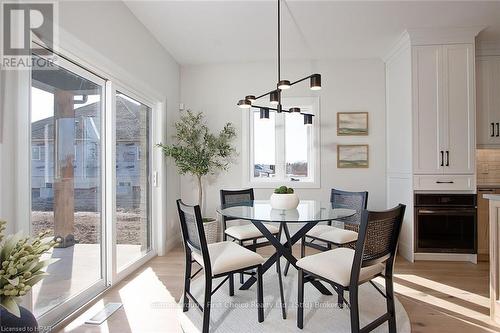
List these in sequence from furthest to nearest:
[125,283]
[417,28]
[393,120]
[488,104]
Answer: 1. [393,120]
2. [488,104]
3. [417,28]
4. [125,283]

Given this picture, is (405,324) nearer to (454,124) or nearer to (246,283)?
(246,283)

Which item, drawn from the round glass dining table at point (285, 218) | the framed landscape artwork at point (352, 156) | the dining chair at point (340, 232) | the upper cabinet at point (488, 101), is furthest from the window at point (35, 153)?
the upper cabinet at point (488, 101)

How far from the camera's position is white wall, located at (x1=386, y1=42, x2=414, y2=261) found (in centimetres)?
360

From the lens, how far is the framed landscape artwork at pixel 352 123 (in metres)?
4.26

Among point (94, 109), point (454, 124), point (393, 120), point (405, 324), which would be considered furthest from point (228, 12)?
point (405, 324)

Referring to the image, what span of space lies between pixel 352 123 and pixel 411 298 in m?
2.53

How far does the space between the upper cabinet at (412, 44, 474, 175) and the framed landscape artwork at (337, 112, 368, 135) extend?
80 cm

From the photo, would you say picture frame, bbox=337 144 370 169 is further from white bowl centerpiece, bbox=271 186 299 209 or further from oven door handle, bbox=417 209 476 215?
white bowl centerpiece, bbox=271 186 299 209

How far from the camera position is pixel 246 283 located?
2.69 metres

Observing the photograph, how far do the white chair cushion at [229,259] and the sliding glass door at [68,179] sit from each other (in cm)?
107

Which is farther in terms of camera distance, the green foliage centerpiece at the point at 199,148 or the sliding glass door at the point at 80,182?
the green foliage centerpiece at the point at 199,148

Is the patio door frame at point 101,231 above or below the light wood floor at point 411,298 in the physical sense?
above

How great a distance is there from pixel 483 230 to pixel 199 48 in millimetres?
4382

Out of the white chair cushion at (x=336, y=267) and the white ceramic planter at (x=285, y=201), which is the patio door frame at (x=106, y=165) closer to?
the white ceramic planter at (x=285, y=201)
